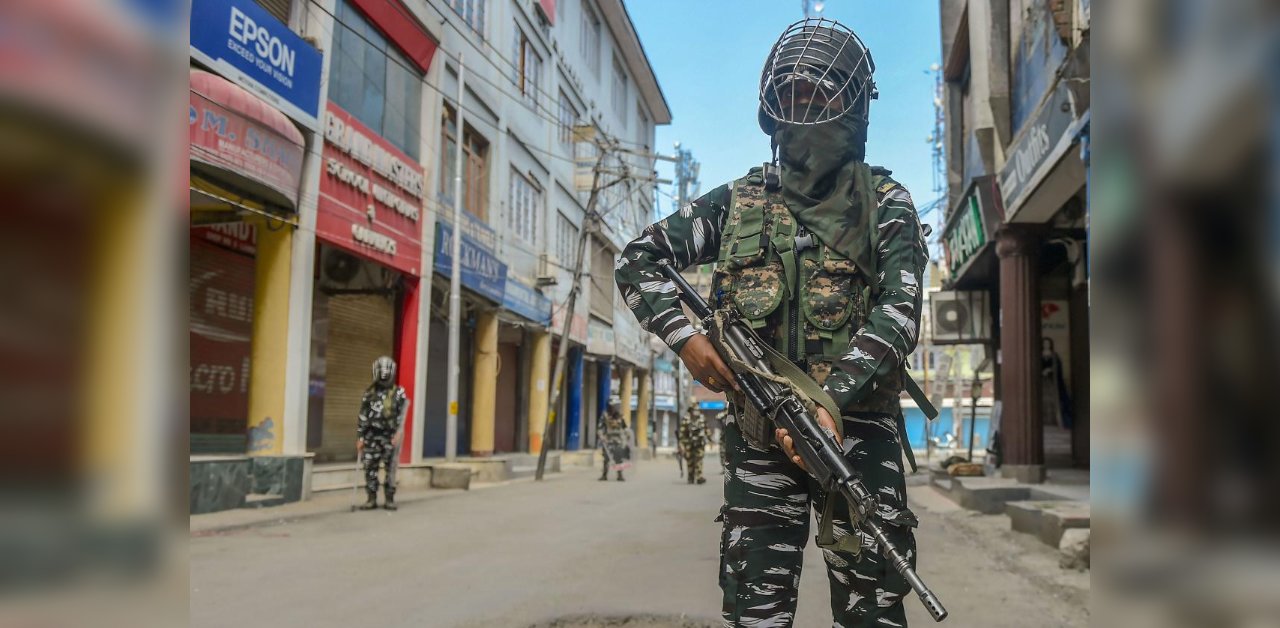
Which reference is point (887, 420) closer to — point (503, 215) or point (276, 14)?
point (276, 14)

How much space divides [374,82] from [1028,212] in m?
10.2

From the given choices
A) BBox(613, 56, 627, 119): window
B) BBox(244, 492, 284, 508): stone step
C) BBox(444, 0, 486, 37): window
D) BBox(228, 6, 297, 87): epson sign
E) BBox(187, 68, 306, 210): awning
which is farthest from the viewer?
BBox(613, 56, 627, 119): window

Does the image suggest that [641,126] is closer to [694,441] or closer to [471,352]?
[471,352]

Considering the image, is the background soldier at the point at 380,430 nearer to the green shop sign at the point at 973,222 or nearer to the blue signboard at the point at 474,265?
the blue signboard at the point at 474,265

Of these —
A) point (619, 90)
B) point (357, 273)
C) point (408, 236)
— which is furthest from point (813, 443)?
point (619, 90)

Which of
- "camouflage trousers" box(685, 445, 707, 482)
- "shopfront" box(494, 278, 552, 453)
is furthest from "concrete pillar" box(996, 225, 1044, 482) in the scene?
"shopfront" box(494, 278, 552, 453)

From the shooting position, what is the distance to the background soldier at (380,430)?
10.0m

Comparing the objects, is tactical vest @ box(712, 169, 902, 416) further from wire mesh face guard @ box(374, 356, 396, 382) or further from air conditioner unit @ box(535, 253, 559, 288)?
air conditioner unit @ box(535, 253, 559, 288)

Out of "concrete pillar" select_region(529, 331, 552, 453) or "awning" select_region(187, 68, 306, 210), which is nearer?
"awning" select_region(187, 68, 306, 210)

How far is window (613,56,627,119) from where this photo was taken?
35.3 metres

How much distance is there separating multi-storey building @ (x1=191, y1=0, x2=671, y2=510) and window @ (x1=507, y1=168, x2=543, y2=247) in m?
0.08
